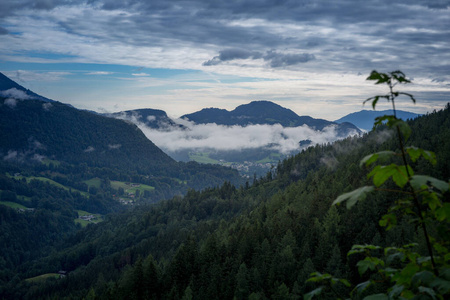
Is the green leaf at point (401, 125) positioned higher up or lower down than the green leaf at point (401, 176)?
higher up

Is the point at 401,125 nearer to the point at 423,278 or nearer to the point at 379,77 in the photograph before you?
the point at 379,77

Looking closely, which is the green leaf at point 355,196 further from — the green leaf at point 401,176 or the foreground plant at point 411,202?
the green leaf at point 401,176

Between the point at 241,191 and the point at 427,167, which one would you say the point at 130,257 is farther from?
the point at 427,167

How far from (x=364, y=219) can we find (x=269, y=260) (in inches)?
917

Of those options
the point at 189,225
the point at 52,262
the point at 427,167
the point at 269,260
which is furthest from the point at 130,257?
the point at 427,167

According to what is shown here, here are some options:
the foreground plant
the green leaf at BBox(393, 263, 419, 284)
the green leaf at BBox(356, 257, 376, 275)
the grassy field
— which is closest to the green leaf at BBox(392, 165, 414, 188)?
the foreground plant

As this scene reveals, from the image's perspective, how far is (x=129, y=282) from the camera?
6738cm

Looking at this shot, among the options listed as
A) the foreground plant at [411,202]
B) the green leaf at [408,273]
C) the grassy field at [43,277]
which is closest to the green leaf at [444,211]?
the foreground plant at [411,202]

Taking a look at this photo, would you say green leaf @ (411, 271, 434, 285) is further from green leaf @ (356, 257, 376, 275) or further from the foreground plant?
green leaf @ (356, 257, 376, 275)

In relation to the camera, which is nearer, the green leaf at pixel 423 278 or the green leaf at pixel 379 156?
the green leaf at pixel 379 156

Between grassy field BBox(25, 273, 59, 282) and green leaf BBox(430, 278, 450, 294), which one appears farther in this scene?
grassy field BBox(25, 273, 59, 282)

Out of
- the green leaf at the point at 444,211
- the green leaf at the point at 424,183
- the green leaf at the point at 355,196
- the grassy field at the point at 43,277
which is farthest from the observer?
the grassy field at the point at 43,277

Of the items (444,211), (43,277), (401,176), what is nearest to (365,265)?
(444,211)

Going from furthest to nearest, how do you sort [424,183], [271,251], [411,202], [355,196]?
[271,251]
[411,202]
[355,196]
[424,183]
